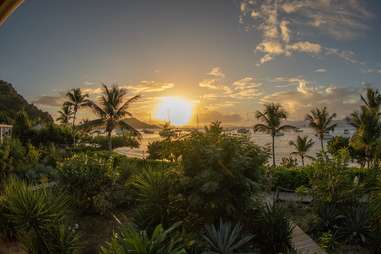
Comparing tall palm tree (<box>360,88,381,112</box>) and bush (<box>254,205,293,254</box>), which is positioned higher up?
tall palm tree (<box>360,88,381,112</box>)

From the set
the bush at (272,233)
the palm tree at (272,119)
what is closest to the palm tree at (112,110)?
the palm tree at (272,119)

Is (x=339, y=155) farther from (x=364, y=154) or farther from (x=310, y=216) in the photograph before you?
(x=364, y=154)

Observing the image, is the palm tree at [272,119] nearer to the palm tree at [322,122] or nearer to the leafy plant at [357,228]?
the palm tree at [322,122]

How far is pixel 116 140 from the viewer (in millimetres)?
58375

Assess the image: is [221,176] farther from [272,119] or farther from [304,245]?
[272,119]

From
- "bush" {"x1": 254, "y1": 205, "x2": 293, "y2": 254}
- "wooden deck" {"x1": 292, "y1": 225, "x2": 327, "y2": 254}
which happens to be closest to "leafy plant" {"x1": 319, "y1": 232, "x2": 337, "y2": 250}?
"wooden deck" {"x1": 292, "y1": 225, "x2": 327, "y2": 254}

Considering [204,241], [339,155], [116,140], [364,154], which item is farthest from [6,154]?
[116,140]

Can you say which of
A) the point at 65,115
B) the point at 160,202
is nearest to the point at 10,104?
the point at 65,115

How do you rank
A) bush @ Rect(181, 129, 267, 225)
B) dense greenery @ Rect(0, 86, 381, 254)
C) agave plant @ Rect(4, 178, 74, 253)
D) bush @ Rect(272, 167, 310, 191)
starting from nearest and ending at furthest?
dense greenery @ Rect(0, 86, 381, 254) < bush @ Rect(181, 129, 267, 225) < agave plant @ Rect(4, 178, 74, 253) < bush @ Rect(272, 167, 310, 191)

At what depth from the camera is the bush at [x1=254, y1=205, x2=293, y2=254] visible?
6899 mm

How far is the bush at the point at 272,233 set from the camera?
6899mm

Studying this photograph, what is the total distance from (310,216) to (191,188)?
5214 mm

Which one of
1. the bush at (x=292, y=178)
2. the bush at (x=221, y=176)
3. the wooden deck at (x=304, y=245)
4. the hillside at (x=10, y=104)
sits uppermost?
the hillside at (x=10, y=104)

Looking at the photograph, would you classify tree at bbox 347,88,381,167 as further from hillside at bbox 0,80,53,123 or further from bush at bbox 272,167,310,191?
hillside at bbox 0,80,53,123
